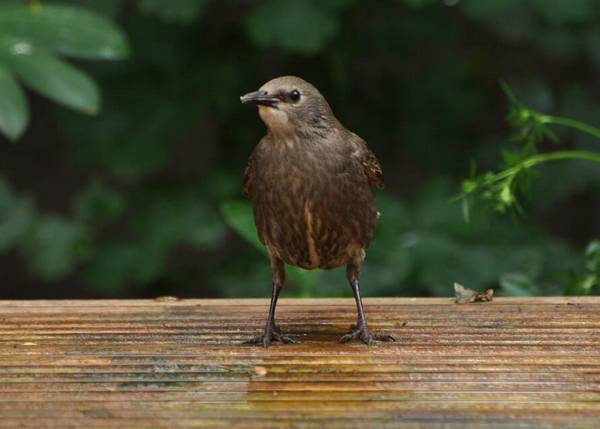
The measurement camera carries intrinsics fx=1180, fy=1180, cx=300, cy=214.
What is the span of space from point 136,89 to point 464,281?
2041 millimetres

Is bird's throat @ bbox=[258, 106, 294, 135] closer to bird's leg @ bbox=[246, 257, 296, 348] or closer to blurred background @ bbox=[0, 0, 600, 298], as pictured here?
bird's leg @ bbox=[246, 257, 296, 348]

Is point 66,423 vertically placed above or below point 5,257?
above

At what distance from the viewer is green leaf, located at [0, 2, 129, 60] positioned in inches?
156

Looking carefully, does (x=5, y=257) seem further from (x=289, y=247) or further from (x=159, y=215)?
(x=289, y=247)

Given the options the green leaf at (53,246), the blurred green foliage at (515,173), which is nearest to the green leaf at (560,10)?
the blurred green foliage at (515,173)

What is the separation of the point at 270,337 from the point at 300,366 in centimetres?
28

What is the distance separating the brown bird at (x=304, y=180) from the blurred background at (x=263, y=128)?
4.03ft

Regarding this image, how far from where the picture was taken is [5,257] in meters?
6.64

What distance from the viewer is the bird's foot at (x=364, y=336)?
10.4ft

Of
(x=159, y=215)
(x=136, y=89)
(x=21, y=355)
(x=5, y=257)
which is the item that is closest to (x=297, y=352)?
(x=21, y=355)

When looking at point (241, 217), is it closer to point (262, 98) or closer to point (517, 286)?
point (262, 98)

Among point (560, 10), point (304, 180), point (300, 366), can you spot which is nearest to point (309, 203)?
point (304, 180)

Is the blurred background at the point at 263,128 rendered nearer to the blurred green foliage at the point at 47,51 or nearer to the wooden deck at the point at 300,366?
the blurred green foliage at the point at 47,51

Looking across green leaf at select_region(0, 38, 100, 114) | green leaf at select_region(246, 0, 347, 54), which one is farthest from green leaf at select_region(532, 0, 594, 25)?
green leaf at select_region(0, 38, 100, 114)
